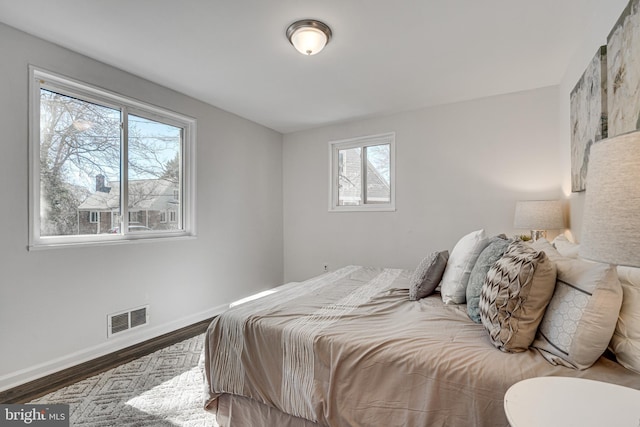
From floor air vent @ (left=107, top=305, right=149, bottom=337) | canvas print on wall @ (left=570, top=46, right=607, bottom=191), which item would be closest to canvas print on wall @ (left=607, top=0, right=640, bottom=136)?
canvas print on wall @ (left=570, top=46, right=607, bottom=191)

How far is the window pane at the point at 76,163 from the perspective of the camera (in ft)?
7.54

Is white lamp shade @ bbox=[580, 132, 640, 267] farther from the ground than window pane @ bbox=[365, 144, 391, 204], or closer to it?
closer to it

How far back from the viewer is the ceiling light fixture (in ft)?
6.61

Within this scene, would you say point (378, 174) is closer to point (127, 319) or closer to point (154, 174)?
point (154, 174)

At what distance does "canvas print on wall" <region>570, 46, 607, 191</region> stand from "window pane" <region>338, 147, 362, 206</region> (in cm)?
229

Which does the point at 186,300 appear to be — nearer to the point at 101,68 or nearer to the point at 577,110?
the point at 101,68

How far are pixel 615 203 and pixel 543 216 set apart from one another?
2.35m

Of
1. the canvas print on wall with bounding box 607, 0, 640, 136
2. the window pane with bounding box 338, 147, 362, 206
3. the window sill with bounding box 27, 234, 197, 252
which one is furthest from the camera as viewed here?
the window pane with bounding box 338, 147, 362, 206

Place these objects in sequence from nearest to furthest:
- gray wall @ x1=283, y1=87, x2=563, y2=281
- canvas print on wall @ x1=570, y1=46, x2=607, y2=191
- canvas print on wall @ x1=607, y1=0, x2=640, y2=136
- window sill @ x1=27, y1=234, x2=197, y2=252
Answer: canvas print on wall @ x1=607, y1=0, x2=640, y2=136 < canvas print on wall @ x1=570, y1=46, x2=607, y2=191 < window sill @ x1=27, y1=234, x2=197, y2=252 < gray wall @ x1=283, y1=87, x2=563, y2=281

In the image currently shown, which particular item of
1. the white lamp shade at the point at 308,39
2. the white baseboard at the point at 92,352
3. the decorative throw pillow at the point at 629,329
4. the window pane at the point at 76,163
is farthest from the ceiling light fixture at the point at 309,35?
the white baseboard at the point at 92,352

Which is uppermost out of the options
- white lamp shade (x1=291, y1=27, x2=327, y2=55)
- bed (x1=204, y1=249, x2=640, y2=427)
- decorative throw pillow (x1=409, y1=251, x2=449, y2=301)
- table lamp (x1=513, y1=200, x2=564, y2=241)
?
white lamp shade (x1=291, y1=27, x2=327, y2=55)

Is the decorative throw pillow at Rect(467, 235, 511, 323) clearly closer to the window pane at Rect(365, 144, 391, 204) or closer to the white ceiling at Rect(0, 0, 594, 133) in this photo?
the white ceiling at Rect(0, 0, 594, 133)

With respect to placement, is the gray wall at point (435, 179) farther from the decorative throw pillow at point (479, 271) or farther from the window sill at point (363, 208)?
the decorative throw pillow at point (479, 271)

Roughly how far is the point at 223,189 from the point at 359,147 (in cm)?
188
